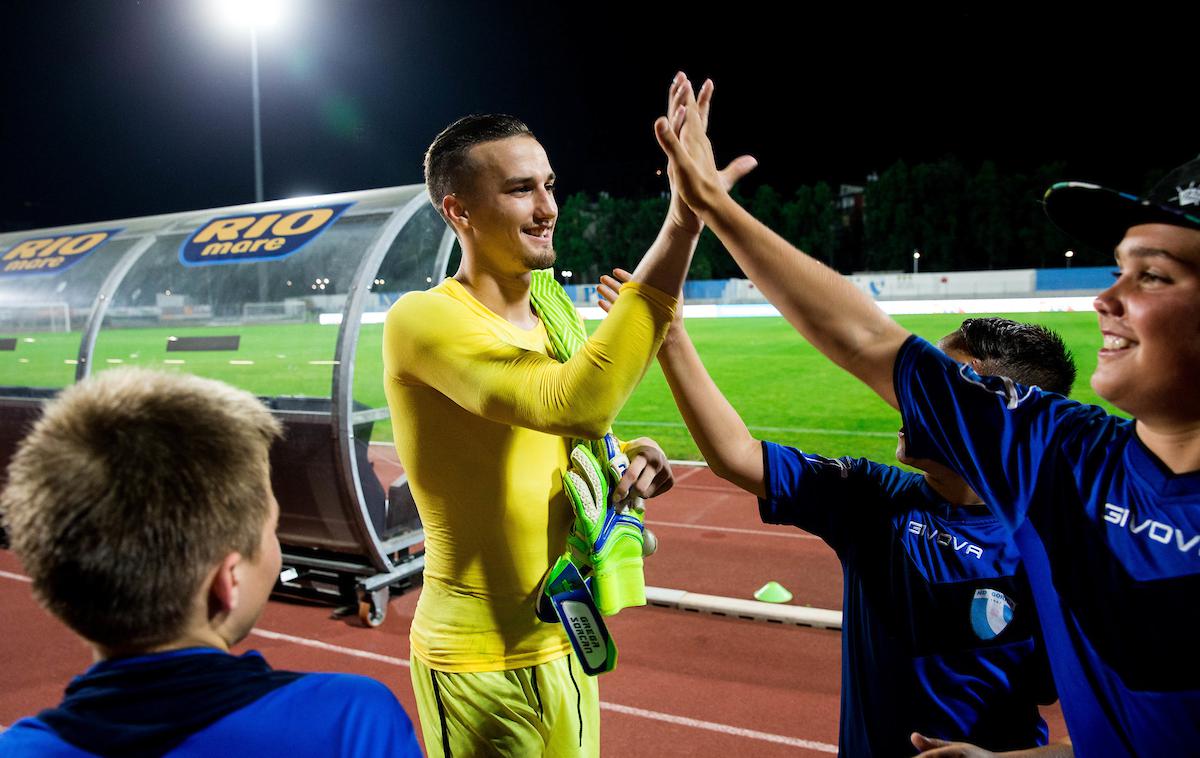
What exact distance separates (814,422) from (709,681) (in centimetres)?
989

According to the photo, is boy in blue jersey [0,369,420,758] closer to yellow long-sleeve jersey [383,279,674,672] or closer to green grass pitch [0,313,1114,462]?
yellow long-sleeve jersey [383,279,674,672]

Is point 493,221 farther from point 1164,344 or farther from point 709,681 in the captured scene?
point 709,681

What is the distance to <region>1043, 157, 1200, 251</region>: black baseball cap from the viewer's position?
1221 mm

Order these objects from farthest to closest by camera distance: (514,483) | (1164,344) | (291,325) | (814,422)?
(814,422) < (291,325) < (514,483) < (1164,344)

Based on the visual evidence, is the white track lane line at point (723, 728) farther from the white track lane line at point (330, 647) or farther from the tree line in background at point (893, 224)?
the tree line in background at point (893, 224)

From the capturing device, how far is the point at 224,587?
1.04m

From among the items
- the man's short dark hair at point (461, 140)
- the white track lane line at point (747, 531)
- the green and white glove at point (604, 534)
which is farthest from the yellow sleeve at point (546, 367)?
the white track lane line at point (747, 531)

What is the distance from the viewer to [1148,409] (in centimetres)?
125

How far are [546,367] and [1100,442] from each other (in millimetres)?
1036

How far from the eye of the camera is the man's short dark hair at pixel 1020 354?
2.06 m

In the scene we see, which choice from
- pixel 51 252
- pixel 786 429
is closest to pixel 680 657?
pixel 51 252

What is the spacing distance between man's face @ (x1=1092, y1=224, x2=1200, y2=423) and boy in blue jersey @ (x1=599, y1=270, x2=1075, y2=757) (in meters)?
0.46

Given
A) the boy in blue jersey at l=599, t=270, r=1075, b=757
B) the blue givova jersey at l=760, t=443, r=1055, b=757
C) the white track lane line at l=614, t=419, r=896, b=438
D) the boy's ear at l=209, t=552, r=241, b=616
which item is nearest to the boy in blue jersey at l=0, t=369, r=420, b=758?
the boy's ear at l=209, t=552, r=241, b=616

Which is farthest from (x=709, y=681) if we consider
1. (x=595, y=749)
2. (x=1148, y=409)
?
(x=1148, y=409)
